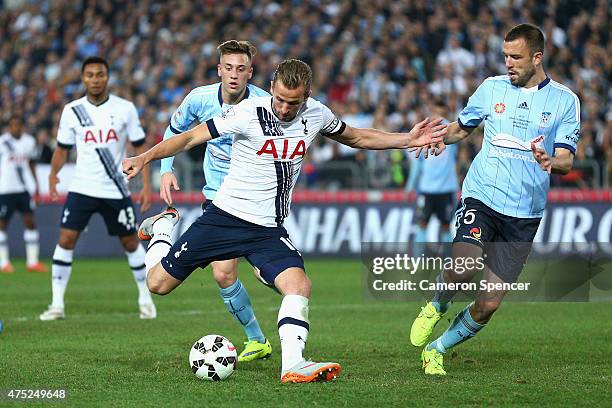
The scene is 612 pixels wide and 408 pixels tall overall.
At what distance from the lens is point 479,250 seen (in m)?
7.93

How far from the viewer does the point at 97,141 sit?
1206cm

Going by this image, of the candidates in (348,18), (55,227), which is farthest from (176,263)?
(348,18)

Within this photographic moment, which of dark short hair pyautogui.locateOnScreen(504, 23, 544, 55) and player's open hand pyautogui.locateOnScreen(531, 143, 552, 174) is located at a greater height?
dark short hair pyautogui.locateOnScreen(504, 23, 544, 55)

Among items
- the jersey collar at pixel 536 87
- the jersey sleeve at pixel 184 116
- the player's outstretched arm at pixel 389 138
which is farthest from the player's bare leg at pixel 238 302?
the jersey collar at pixel 536 87

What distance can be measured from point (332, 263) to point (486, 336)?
996cm

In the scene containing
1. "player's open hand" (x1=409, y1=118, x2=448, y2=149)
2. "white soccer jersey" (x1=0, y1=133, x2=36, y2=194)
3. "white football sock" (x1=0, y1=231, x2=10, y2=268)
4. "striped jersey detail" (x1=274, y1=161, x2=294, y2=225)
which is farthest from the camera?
"white soccer jersey" (x1=0, y1=133, x2=36, y2=194)

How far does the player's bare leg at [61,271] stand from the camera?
1199cm

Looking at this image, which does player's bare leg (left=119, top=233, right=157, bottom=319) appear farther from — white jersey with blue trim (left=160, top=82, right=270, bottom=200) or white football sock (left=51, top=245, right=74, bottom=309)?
white jersey with blue trim (left=160, top=82, right=270, bottom=200)

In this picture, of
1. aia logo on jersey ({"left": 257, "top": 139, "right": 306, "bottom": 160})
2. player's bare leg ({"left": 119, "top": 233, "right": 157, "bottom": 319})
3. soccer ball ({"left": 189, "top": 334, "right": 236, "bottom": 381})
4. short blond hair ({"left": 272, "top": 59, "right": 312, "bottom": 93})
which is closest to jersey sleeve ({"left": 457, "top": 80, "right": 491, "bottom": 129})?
aia logo on jersey ({"left": 257, "top": 139, "right": 306, "bottom": 160})

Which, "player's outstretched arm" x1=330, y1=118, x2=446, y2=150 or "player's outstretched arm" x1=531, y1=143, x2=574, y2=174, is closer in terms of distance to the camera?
"player's outstretched arm" x1=531, y1=143, x2=574, y2=174

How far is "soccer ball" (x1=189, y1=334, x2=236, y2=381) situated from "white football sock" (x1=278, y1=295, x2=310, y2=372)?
54 centimetres

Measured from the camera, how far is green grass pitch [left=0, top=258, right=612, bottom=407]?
696 cm

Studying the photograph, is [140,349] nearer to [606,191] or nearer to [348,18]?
[606,191]

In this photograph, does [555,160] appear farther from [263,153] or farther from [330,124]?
[263,153]
